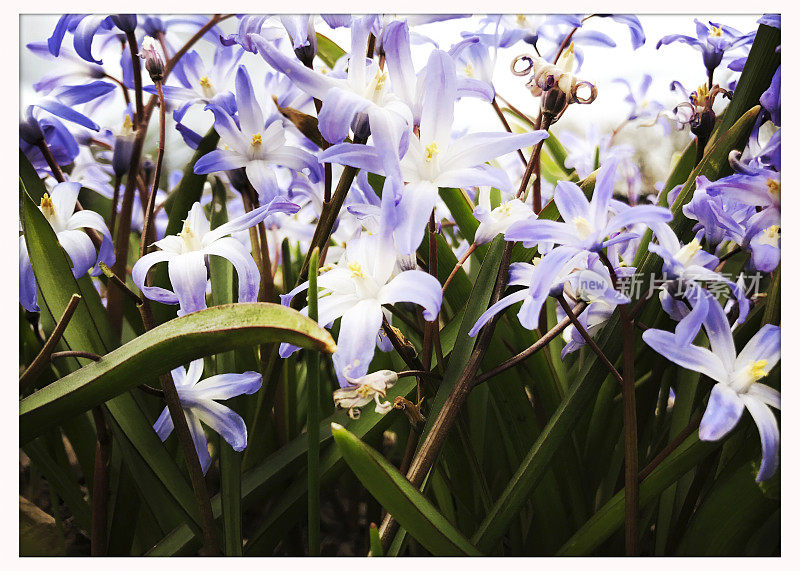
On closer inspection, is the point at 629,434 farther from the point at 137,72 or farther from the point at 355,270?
the point at 137,72

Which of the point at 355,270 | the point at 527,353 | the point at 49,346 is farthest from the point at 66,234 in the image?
the point at 527,353

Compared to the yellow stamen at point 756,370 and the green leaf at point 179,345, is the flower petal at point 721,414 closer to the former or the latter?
the yellow stamen at point 756,370

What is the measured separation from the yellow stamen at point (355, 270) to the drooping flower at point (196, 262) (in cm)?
7

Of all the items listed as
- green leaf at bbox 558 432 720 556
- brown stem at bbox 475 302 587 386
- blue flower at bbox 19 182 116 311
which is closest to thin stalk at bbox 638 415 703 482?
green leaf at bbox 558 432 720 556

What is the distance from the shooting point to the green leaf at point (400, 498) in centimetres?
39

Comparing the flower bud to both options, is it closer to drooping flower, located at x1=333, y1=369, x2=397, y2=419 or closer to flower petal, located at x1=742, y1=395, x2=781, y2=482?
drooping flower, located at x1=333, y1=369, x2=397, y2=419

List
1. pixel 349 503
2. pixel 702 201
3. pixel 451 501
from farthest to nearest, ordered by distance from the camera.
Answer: pixel 349 503 → pixel 451 501 → pixel 702 201

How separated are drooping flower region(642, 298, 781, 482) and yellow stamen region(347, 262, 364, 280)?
0.64 ft

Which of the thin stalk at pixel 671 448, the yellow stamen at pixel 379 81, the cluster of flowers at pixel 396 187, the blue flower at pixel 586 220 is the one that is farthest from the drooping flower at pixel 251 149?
the thin stalk at pixel 671 448

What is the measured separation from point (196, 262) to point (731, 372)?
1.28 ft

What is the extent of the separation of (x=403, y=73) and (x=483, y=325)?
194 mm

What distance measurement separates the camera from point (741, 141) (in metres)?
0.47
